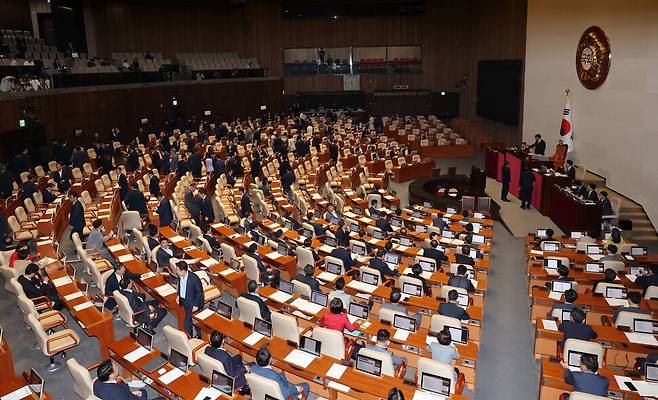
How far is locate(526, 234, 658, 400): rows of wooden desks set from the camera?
335 inches

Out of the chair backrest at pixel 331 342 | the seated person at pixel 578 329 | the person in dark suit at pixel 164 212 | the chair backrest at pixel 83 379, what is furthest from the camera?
the person in dark suit at pixel 164 212

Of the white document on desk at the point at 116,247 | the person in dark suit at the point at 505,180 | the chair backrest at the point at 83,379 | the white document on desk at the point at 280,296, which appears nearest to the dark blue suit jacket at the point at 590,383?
the white document on desk at the point at 280,296

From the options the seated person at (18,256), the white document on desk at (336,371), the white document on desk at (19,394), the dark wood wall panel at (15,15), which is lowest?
the white document on desk at (336,371)

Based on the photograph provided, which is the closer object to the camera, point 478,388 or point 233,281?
point 478,388

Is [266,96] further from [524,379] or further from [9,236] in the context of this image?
[524,379]

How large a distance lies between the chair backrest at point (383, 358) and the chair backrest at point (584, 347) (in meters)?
2.91

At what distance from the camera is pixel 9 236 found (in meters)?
15.6

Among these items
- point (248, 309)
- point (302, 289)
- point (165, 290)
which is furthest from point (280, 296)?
point (165, 290)

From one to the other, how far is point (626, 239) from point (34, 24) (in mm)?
35148

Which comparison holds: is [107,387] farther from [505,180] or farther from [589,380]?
[505,180]

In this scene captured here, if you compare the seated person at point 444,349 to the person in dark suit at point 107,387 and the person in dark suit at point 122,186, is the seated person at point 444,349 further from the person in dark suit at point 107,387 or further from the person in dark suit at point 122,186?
the person in dark suit at point 122,186

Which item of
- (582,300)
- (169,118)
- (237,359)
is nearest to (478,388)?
(582,300)

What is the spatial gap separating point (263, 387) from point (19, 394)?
11.8ft

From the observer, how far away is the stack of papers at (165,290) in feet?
37.0
